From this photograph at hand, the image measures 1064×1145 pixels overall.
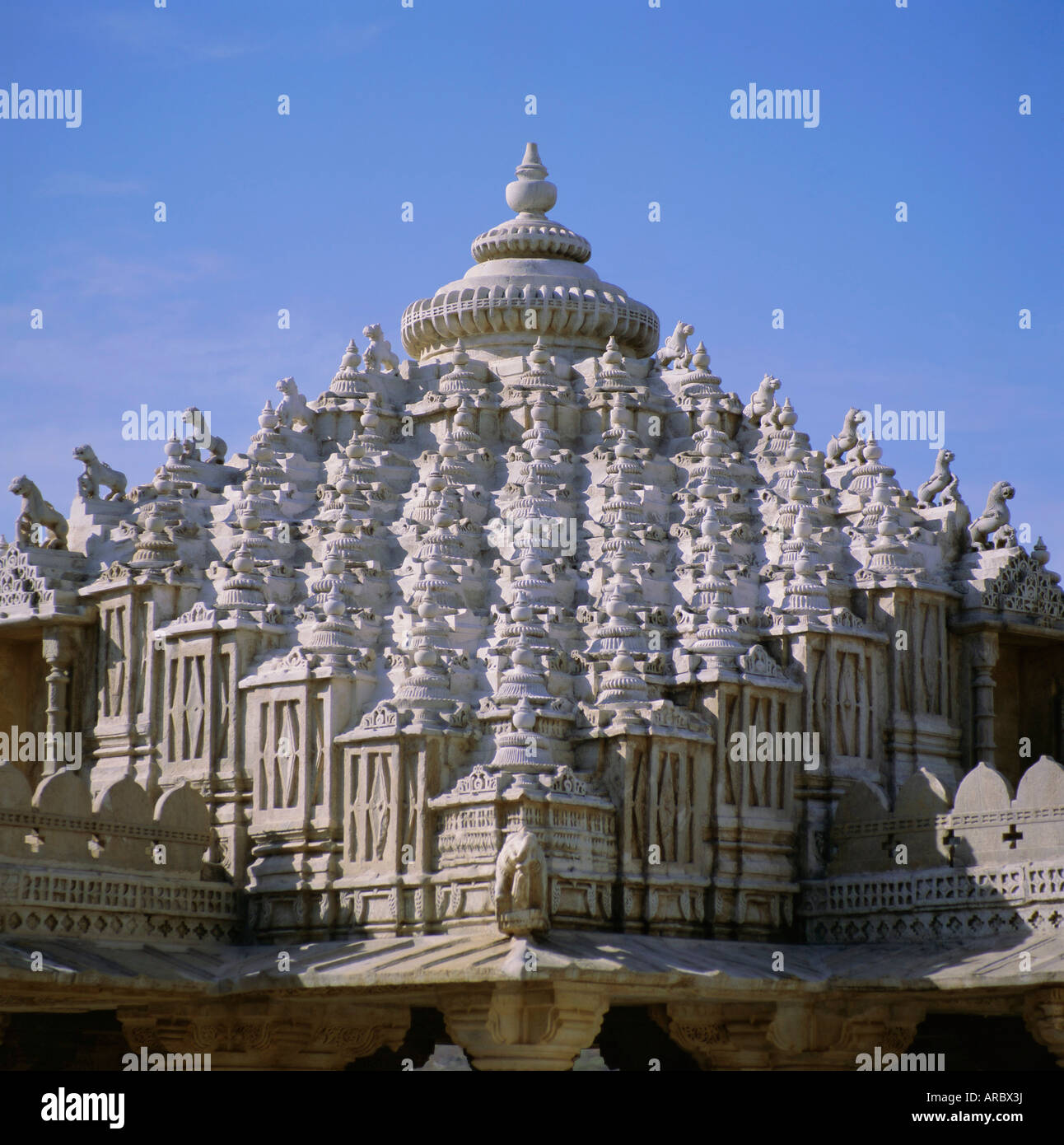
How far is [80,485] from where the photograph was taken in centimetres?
4312

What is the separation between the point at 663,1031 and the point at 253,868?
6898 mm

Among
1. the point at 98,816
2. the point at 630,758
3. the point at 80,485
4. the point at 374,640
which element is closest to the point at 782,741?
the point at 630,758

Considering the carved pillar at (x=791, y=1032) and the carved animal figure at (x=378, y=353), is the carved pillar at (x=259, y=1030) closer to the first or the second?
the carved pillar at (x=791, y=1032)

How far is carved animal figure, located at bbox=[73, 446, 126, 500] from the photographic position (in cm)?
4312

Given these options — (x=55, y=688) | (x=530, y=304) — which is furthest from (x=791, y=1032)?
(x=530, y=304)

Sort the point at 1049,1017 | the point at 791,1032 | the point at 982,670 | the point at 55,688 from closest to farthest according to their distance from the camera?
1. the point at 1049,1017
2. the point at 791,1032
3. the point at 982,670
4. the point at 55,688

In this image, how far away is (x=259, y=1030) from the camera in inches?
1422

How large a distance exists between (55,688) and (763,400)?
12.2m

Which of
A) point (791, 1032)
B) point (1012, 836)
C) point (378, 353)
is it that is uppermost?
point (378, 353)

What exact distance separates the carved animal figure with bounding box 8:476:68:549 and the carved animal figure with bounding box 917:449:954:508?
13.6 m

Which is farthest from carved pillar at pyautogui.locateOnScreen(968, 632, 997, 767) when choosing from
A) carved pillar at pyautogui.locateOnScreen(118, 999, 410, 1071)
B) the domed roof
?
carved pillar at pyautogui.locateOnScreen(118, 999, 410, 1071)

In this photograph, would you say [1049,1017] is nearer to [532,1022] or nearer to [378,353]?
[532,1022]

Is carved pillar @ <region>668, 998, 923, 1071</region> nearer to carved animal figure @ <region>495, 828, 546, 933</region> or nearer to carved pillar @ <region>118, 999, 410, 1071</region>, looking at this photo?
carved animal figure @ <region>495, 828, 546, 933</region>

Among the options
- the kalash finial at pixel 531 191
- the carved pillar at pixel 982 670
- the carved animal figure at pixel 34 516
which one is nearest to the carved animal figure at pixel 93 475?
the carved animal figure at pixel 34 516
